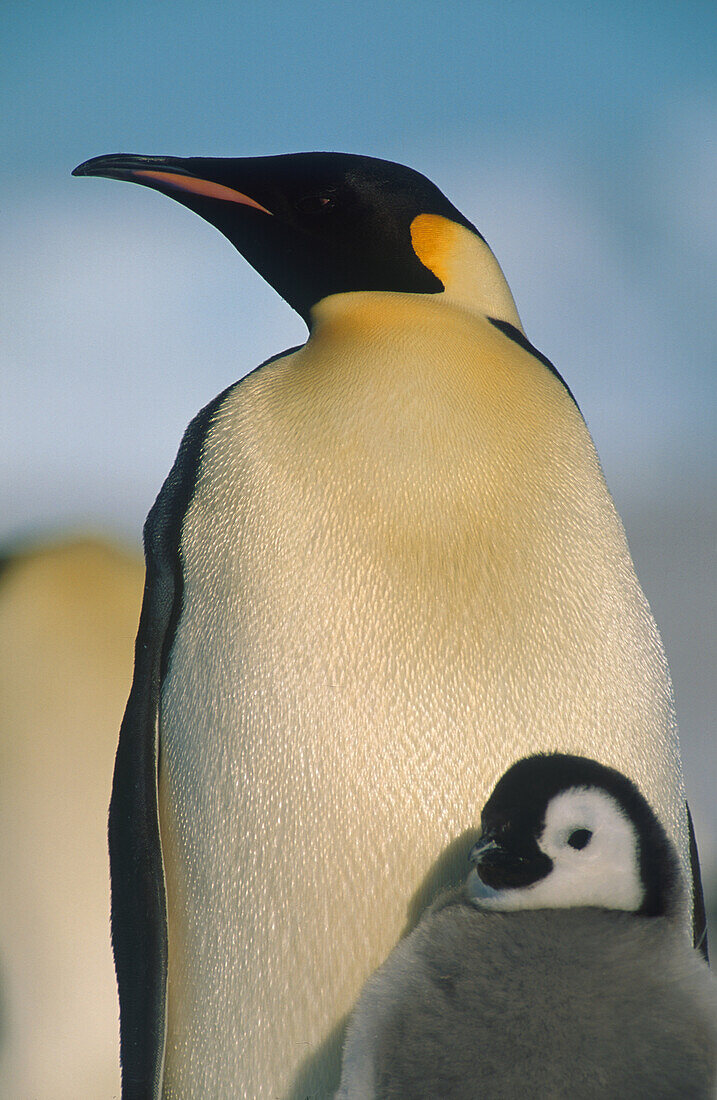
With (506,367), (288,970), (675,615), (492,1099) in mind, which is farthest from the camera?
(675,615)

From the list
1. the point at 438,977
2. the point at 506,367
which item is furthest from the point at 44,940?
the point at 506,367

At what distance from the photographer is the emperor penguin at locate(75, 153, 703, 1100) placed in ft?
2.07

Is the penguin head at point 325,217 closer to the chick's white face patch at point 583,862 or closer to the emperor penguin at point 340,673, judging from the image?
the emperor penguin at point 340,673

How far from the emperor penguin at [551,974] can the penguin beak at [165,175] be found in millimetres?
598

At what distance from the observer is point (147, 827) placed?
723 mm

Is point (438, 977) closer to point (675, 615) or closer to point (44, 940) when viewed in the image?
point (44, 940)

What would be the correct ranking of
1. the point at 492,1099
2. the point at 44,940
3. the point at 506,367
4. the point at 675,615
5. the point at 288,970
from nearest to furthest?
the point at 492,1099 < the point at 288,970 < the point at 506,367 < the point at 44,940 < the point at 675,615

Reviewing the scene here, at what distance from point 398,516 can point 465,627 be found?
0.10 m

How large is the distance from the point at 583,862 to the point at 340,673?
21 cm

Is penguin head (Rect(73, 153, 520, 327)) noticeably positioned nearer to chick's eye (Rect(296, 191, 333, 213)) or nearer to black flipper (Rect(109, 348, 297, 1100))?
chick's eye (Rect(296, 191, 333, 213))

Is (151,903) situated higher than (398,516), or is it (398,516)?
(398,516)

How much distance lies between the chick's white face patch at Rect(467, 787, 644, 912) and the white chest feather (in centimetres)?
6

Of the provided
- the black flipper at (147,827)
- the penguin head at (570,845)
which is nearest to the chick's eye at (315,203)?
the black flipper at (147,827)

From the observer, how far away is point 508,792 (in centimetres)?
57
